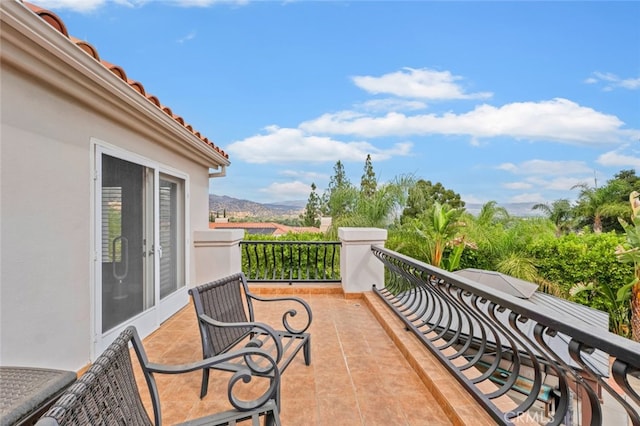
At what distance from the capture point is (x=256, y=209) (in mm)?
29328

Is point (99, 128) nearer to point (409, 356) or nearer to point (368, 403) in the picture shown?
point (368, 403)

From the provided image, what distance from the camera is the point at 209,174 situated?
20.7 ft

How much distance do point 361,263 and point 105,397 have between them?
4.63 metres

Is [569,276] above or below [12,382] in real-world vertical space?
below

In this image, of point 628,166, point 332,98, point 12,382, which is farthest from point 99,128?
point 628,166

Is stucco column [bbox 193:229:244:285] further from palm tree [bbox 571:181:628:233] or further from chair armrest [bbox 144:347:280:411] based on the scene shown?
palm tree [bbox 571:181:628:233]

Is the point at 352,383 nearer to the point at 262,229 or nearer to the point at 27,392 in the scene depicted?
the point at 27,392

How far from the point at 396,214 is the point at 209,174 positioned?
4.96m

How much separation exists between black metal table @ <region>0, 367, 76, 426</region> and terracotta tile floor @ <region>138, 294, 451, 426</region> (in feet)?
3.37

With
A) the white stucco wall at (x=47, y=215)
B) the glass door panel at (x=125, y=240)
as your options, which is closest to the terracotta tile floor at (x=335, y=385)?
the glass door panel at (x=125, y=240)

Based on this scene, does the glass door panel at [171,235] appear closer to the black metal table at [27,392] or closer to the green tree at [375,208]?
the black metal table at [27,392]

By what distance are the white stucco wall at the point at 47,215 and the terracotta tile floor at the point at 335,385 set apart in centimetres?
88

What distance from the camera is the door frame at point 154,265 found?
2867 mm

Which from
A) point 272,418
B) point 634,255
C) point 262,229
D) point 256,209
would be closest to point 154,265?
point 272,418
